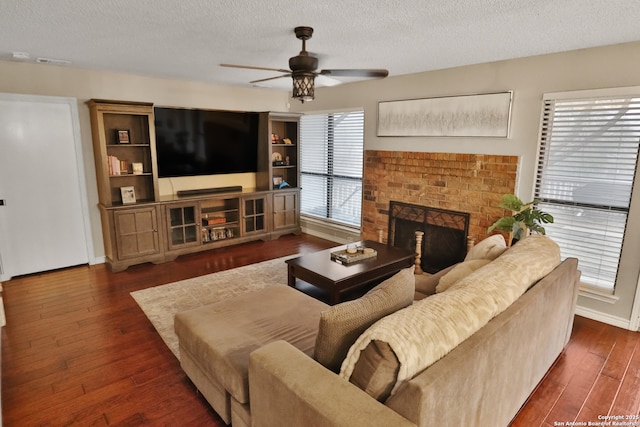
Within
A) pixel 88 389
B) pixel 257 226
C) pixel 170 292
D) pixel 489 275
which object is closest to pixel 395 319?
pixel 489 275

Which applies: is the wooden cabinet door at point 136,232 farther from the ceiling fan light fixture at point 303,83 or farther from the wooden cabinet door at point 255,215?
the ceiling fan light fixture at point 303,83

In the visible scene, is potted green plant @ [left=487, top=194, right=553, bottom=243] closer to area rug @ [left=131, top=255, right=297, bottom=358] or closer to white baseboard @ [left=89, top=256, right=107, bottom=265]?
area rug @ [left=131, top=255, right=297, bottom=358]

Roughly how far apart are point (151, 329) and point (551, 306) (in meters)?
2.98

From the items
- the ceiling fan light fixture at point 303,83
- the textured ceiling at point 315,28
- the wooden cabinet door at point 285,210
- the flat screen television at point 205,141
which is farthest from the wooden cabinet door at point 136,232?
the ceiling fan light fixture at point 303,83

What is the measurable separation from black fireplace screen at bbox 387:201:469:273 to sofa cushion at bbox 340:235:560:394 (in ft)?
7.03

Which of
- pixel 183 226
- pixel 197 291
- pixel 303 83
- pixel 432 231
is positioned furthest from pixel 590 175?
pixel 183 226

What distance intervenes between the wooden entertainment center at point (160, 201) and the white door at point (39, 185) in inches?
10.8

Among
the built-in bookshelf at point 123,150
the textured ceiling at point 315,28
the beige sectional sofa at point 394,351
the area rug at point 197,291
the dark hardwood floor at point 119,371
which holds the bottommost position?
the dark hardwood floor at point 119,371

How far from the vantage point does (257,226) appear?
576 centimetres

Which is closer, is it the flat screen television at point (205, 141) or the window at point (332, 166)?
the flat screen television at point (205, 141)

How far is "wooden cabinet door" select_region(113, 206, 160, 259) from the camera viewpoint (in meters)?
4.41

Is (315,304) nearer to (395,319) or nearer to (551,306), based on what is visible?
(395,319)

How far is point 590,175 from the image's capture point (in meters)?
3.26

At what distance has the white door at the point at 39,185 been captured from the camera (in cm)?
404
